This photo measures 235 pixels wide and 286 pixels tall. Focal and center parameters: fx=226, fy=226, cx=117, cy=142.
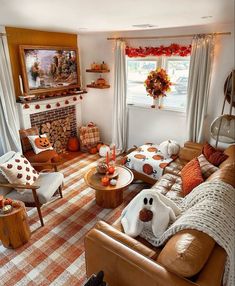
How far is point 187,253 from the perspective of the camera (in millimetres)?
1486

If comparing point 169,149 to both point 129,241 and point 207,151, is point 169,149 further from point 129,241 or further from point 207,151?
point 129,241

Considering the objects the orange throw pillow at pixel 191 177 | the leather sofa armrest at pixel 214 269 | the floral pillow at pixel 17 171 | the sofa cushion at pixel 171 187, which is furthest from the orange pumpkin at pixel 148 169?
the leather sofa armrest at pixel 214 269

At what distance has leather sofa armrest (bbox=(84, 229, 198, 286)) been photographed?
1513 mm

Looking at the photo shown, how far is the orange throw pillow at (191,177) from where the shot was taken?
2.65 m

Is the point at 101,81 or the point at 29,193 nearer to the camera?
the point at 29,193

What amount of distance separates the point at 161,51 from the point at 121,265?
3.39 meters

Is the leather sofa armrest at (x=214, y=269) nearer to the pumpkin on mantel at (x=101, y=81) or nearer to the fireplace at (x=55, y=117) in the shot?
the fireplace at (x=55, y=117)

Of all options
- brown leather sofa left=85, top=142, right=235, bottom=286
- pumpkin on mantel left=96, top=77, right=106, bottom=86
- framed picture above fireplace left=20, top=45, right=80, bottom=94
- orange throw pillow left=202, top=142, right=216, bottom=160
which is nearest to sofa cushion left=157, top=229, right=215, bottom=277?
brown leather sofa left=85, top=142, right=235, bottom=286

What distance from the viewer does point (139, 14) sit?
2404 millimetres

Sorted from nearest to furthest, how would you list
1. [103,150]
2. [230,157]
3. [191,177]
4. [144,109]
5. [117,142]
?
[191,177], [230,157], [144,109], [103,150], [117,142]

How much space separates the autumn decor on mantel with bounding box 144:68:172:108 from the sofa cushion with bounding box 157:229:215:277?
278 centimetres

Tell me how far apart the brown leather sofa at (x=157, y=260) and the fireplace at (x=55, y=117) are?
2843 mm

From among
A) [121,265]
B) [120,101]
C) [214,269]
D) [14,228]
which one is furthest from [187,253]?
[120,101]

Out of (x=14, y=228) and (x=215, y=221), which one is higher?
(x=215, y=221)
